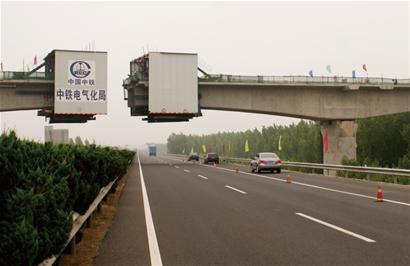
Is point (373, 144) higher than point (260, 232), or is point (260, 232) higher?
point (373, 144)

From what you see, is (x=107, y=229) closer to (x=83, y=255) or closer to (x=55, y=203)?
(x=83, y=255)

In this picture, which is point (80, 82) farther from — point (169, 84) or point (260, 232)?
point (260, 232)

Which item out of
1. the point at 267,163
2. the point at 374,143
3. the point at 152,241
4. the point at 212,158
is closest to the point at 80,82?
the point at 267,163

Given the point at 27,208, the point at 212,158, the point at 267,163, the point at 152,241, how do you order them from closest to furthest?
1. the point at 27,208
2. the point at 152,241
3. the point at 267,163
4. the point at 212,158

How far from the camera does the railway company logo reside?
40531 millimetres

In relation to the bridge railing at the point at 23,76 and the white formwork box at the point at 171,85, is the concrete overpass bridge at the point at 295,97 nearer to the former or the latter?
the white formwork box at the point at 171,85

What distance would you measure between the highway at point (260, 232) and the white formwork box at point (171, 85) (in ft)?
84.2

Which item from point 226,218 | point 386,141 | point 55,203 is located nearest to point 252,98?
point 226,218

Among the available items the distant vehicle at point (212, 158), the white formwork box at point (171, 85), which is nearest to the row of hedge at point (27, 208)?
the white formwork box at point (171, 85)

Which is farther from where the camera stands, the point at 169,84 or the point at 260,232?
the point at 169,84

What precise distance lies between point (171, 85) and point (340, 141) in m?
16.3

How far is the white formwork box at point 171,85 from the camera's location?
40625 millimetres

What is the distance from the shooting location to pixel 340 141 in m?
41.6

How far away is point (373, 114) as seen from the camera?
41375 millimetres
